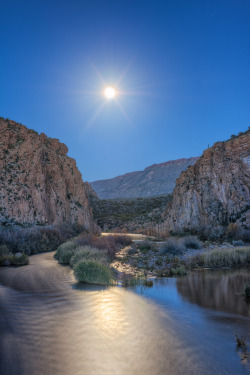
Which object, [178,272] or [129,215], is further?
[129,215]

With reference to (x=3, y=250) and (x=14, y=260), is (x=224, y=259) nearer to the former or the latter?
(x=14, y=260)

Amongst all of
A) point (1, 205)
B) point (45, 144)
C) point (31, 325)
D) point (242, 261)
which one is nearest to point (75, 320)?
point (31, 325)

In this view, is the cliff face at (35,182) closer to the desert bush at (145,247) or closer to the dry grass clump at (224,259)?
the desert bush at (145,247)

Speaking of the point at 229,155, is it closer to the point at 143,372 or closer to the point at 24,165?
the point at 24,165

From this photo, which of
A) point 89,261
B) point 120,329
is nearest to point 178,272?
point 89,261

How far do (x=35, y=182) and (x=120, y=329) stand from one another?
109ft

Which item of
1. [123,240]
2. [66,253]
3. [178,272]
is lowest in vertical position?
[178,272]

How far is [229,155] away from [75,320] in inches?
1339

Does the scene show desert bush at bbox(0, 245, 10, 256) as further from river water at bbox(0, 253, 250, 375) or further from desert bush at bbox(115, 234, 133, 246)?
desert bush at bbox(115, 234, 133, 246)

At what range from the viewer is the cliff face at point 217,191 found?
30.9 metres

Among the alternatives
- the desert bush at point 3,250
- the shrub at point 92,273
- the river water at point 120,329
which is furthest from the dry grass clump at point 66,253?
the river water at point 120,329

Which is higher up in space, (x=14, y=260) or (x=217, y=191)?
(x=217, y=191)

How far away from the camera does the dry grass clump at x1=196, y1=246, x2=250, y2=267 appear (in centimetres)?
1520

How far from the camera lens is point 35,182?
117 ft
